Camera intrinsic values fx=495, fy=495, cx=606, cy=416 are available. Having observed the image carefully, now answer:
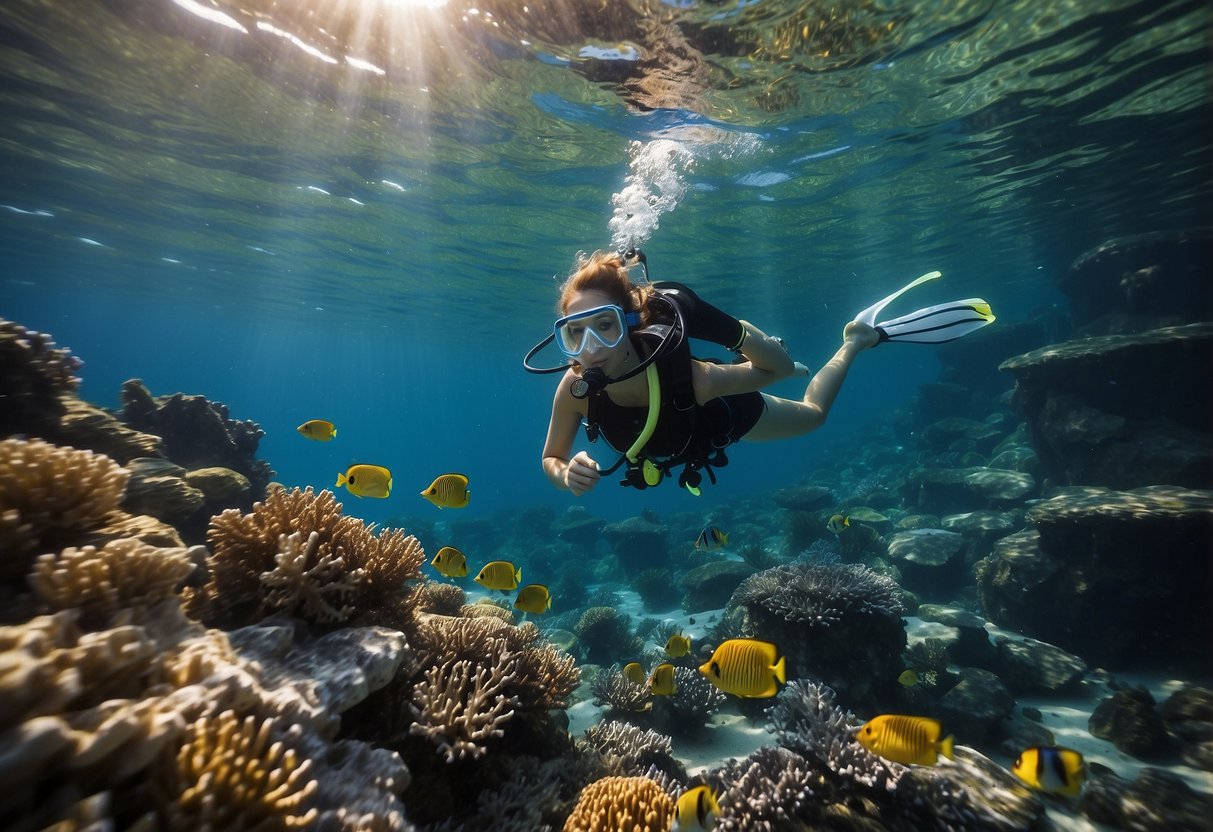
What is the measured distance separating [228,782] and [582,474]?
245 cm

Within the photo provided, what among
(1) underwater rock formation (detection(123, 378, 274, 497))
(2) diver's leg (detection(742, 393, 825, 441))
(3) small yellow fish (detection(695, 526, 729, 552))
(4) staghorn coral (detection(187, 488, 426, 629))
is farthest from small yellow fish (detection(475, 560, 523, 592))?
(1) underwater rock formation (detection(123, 378, 274, 497))

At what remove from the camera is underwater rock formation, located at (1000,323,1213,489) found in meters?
11.7

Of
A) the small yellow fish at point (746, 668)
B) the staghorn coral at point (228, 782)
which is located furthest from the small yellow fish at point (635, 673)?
the staghorn coral at point (228, 782)

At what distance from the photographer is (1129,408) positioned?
1316 centimetres

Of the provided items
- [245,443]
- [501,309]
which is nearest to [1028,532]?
[245,443]

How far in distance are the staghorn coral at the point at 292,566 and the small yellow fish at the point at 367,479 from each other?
1.89m

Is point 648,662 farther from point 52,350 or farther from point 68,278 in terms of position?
point 68,278

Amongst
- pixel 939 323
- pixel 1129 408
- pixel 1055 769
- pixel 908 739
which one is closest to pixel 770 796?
pixel 908 739

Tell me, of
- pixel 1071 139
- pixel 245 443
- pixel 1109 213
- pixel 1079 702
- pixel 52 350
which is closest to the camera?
pixel 52 350

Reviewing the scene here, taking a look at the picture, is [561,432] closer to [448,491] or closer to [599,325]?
[599,325]

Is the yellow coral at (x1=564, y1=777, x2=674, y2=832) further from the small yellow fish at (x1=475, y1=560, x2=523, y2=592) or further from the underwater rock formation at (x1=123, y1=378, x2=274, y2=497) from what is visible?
the underwater rock formation at (x1=123, y1=378, x2=274, y2=497)

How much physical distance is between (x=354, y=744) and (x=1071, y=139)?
22472 millimetres

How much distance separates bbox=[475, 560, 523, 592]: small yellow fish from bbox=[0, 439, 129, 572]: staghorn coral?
3.11 metres

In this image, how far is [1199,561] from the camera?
26.3 ft
